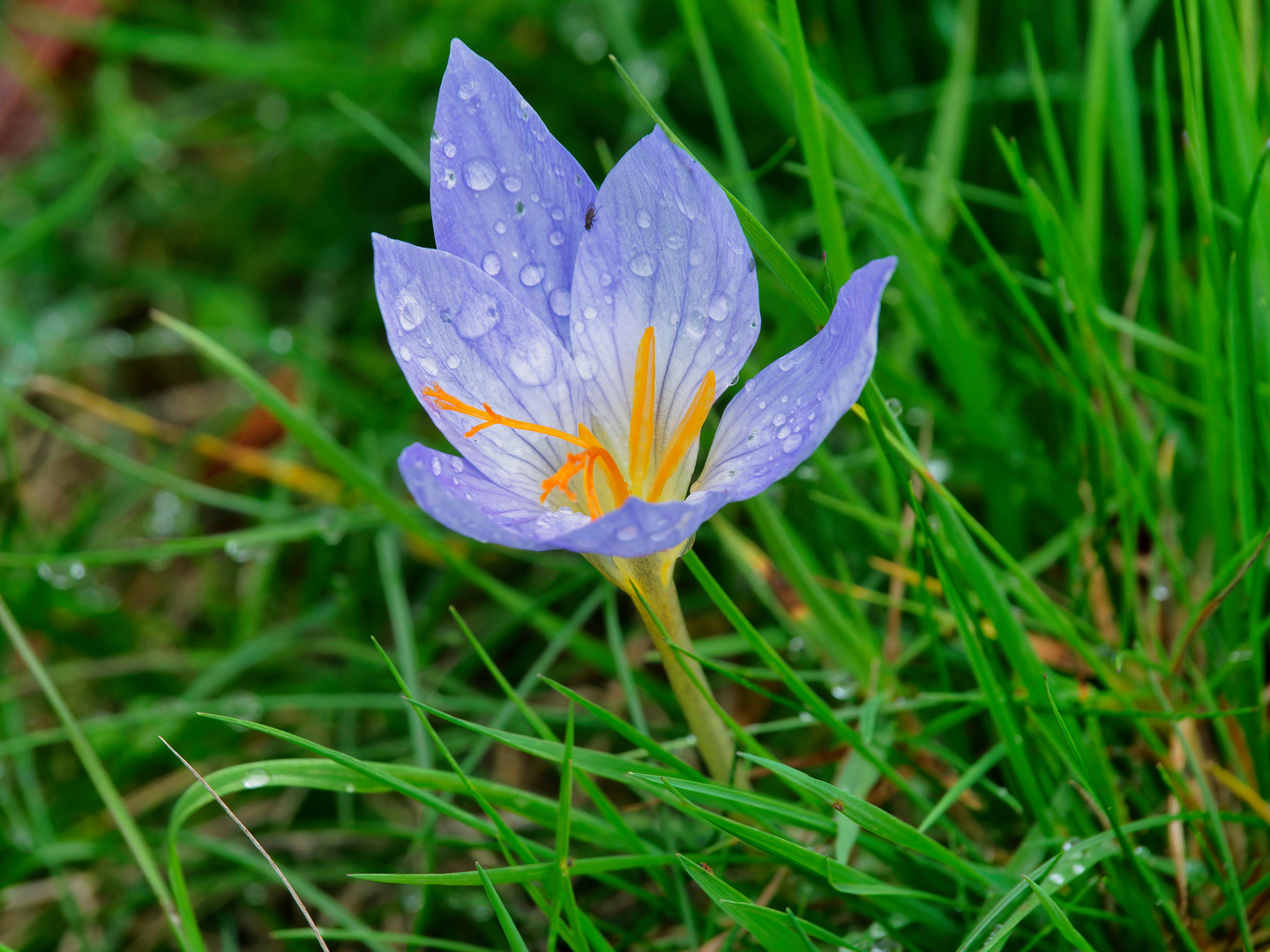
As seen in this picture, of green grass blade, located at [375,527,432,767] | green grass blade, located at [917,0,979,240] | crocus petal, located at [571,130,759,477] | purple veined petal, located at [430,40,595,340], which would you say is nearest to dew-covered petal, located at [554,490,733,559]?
crocus petal, located at [571,130,759,477]

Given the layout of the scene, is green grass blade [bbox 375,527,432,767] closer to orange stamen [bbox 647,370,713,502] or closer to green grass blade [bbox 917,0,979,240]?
orange stamen [bbox 647,370,713,502]

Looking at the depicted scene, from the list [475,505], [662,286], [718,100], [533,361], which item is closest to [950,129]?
[718,100]

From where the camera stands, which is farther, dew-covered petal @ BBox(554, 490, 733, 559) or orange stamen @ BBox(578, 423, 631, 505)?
orange stamen @ BBox(578, 423, 631, 505)

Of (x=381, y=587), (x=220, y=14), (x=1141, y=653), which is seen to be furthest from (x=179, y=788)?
(x=220, y=14)

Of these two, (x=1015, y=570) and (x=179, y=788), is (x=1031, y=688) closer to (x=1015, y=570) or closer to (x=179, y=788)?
(x=1015, y=570)

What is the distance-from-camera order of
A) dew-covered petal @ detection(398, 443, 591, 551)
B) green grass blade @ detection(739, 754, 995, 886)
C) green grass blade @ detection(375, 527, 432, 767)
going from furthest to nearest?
1. green grass blade @ detection(375, 527, 432, 767)
2. green grass blade @ detection(739, 754, 995, 886)
3. dew-covered petal @ detection(398, 443, 591, 551)

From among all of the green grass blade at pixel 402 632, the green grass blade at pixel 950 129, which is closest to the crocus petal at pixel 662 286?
the green grass blade at pixel 402 632

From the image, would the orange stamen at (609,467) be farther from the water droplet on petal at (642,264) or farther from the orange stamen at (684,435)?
the water droplet on petal at (642,264)

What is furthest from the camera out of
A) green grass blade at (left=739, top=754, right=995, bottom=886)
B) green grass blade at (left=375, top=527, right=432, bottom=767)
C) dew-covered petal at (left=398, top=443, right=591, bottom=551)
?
green grass blade at (left=375, top=527, right=432, bottom=767)
